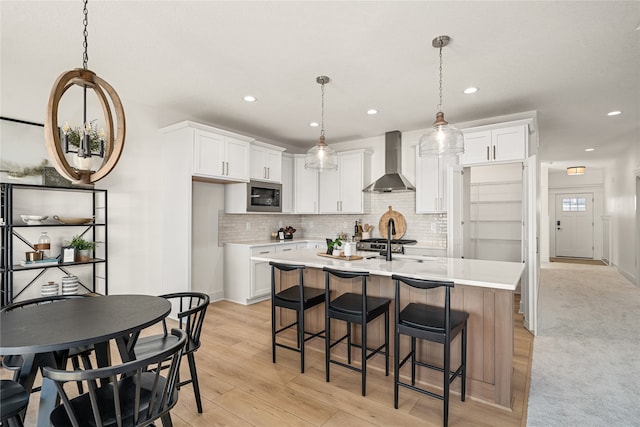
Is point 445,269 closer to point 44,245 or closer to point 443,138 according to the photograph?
point 443,138

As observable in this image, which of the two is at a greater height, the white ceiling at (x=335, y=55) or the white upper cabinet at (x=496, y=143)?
the white ceiling at (x=335, y=55)

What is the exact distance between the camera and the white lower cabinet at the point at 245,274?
15.9 ft

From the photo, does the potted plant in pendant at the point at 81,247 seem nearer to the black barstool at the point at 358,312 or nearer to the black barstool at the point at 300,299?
the black barstool at the point at 300,299

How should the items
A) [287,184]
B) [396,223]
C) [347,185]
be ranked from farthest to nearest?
[287,184], [347,185], [396,223]

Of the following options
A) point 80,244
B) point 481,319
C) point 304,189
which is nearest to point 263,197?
point 304,189

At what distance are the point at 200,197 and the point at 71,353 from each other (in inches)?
120

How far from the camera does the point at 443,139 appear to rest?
8.93 ft

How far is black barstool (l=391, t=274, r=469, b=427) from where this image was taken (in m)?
2.09

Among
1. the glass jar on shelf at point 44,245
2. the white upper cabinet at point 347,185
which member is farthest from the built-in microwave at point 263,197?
the glass jar on shelf at point 44,245

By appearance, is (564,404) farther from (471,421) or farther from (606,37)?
(606,37)

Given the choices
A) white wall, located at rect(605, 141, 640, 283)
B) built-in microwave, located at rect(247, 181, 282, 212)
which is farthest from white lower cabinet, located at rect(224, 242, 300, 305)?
white wall, located at rect(605, 141, 640, 283)

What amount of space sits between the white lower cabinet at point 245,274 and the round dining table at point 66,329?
9.15ft

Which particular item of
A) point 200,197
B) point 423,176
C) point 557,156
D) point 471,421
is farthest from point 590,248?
point 200,197

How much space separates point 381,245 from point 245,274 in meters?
2.06
